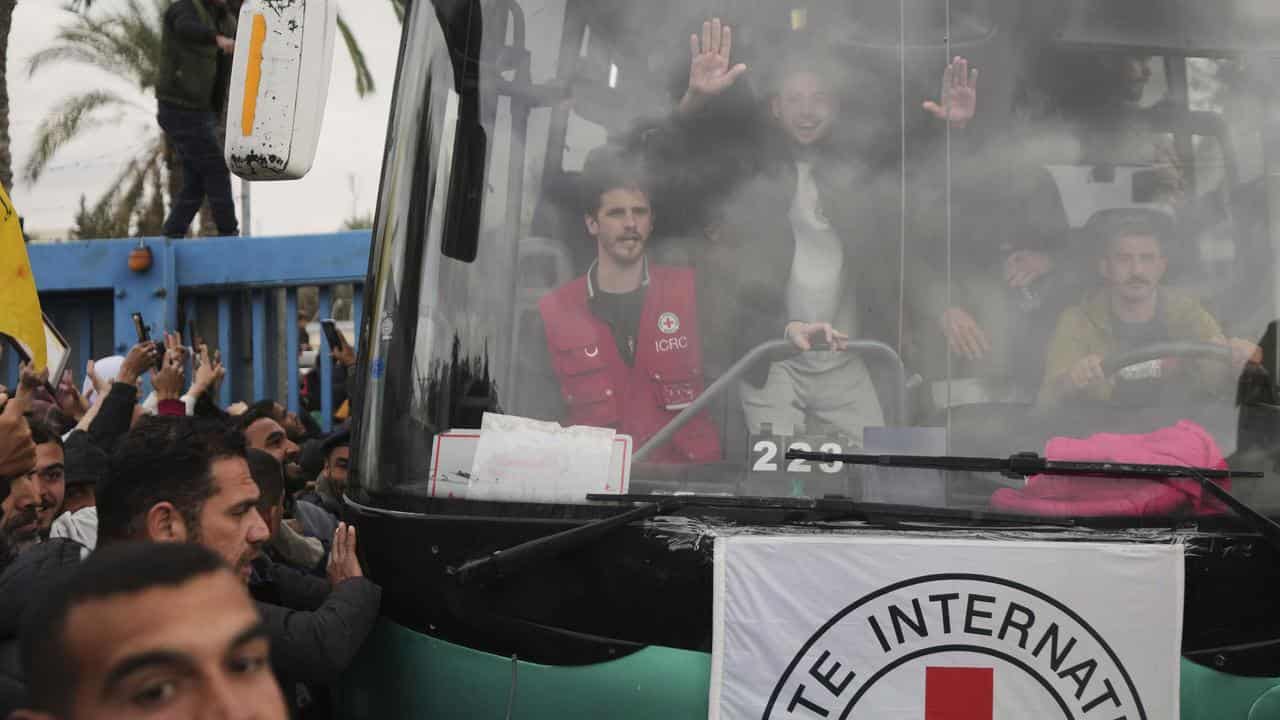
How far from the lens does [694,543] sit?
3.11 m

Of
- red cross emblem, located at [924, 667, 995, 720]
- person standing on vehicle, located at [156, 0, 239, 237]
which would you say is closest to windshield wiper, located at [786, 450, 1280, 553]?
red cross emblem, located at [924, 667, 995, 720]

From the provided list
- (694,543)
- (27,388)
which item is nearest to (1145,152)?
Result: (694,543)

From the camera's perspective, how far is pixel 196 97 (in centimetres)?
730

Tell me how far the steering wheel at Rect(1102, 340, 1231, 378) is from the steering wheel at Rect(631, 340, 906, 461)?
1.54 ft

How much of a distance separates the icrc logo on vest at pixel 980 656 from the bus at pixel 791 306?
106mm

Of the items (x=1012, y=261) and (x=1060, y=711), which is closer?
(x=1060, y=711)

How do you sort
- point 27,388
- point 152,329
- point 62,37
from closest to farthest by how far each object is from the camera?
point 27,388, point 152,329, point 62,37

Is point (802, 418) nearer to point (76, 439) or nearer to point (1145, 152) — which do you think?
point (1145, 152)

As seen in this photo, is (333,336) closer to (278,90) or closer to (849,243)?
(278,90)

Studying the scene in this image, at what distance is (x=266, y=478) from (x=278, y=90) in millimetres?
1070

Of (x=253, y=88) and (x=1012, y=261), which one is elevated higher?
(x=253, y=88)

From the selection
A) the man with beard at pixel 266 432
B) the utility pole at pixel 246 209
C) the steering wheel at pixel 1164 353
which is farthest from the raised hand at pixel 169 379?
the utility pole at pixel 246 209

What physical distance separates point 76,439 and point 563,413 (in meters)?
2.01

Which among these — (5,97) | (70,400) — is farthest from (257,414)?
(5,97)
